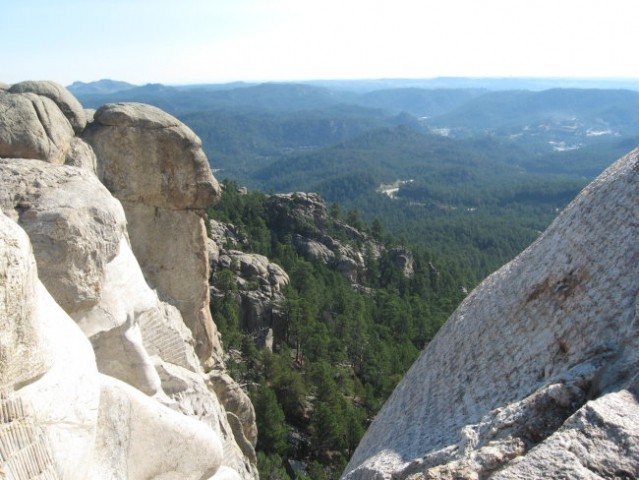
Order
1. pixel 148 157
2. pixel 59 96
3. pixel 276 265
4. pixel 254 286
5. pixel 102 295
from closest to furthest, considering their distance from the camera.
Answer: pixel 102 295 < pixel 59 96 < pixel 148 157 < pixel 254 286 < pixel 276 265

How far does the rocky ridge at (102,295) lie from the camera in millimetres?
4367

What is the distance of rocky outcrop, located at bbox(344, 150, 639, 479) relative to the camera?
135 inches

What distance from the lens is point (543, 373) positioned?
4.57 meters

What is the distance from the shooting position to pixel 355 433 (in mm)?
22547

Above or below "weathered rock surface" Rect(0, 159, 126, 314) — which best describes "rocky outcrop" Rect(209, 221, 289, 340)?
below

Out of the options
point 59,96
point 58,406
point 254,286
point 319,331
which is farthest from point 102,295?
point 319,331

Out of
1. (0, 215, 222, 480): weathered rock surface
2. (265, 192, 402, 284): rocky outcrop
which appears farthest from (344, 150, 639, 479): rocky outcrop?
(265, 192, 402, 284): rocky outcrop

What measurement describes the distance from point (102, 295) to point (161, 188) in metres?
4.33

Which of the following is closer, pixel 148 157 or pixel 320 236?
pixel 148 157

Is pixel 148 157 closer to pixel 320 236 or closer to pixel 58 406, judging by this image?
pixel 58 406

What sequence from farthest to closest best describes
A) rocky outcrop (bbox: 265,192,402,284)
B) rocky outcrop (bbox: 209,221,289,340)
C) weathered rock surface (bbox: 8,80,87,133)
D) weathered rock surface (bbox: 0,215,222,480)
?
rocky outcrop (bbox: 265,192,402,284) → rocky outcrop (bbox: 209,221,289,340) → weathered rock surface (bbox: 8,80,87,133) → weathered rock surface (bbox: 0,215,222,480)

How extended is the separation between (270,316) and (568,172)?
546ft

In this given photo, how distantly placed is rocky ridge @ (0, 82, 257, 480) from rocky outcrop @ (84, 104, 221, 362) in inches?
0.8

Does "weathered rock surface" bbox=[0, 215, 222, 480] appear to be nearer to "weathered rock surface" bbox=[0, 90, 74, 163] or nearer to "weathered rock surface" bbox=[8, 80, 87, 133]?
"weathered rock surface" bbox=[0, 90, 74, 163]
